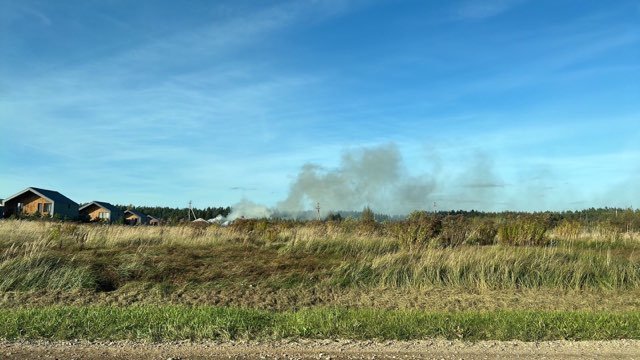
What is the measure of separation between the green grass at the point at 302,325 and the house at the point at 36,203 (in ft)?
200

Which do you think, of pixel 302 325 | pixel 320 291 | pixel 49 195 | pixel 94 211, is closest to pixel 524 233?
pixel 320 291

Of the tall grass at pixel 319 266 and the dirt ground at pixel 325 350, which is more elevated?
the tall grass at pixel 319 266

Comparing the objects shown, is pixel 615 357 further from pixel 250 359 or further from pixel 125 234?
pixel 125 234

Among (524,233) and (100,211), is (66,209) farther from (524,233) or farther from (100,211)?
(524,233)

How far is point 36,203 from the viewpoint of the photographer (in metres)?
66.8

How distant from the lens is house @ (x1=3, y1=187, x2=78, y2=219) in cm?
6556

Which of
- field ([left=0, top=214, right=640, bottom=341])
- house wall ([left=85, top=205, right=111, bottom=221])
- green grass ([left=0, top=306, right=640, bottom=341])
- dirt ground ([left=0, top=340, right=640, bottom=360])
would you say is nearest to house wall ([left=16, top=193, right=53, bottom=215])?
house wall ([left=85, top=205, right=111, bottom=221])

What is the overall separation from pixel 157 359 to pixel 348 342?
2.56m

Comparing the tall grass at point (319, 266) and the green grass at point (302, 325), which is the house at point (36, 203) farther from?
the green grass at point (302, 325)

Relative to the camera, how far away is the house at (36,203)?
6556 centimetres

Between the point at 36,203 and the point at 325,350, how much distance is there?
68.1 m

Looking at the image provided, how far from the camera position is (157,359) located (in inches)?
272

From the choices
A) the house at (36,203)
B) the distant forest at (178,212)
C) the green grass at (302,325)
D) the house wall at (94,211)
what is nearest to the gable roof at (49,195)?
the house at (36,203)

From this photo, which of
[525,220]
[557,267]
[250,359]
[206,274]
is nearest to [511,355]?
[250,359]
